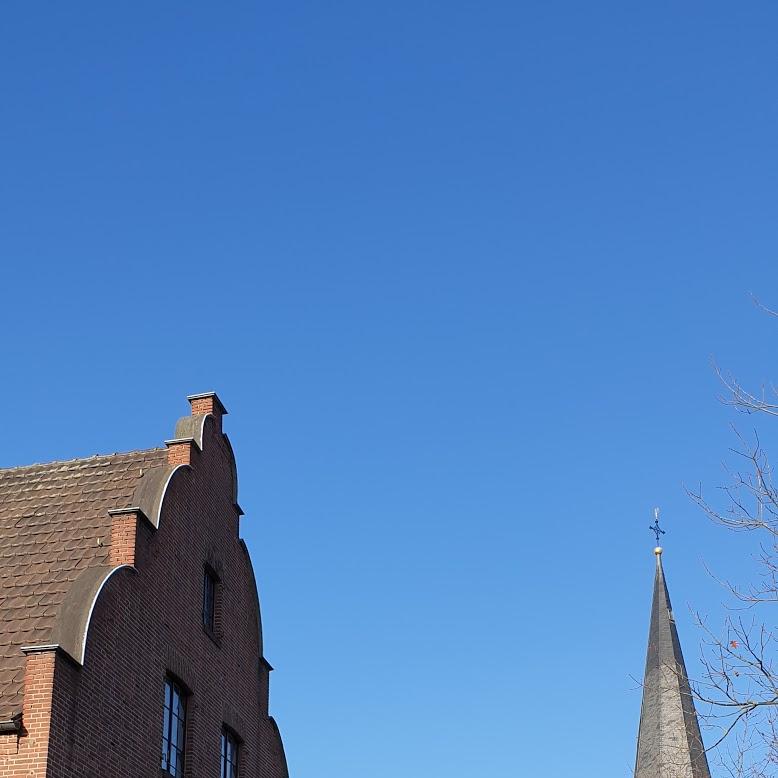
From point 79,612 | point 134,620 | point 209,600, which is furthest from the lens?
point 209,600

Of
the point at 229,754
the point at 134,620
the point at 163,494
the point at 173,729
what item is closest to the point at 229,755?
the point at 229,754

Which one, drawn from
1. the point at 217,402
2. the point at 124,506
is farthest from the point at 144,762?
the point at 217,402

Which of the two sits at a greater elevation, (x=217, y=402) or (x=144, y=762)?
(x=217, y=402)

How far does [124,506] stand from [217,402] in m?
3.92

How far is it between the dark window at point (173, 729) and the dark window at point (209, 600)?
1.77m

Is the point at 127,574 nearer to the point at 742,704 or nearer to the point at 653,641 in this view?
the point at 742,704

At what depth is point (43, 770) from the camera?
1465 cm

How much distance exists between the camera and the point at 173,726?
19047mm

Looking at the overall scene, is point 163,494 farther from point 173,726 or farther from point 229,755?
point 229,755

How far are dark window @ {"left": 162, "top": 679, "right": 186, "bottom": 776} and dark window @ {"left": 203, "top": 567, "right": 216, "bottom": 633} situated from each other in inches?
69.8

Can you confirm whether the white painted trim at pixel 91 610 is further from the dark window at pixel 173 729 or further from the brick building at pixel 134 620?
the dark window at pixel 173 729

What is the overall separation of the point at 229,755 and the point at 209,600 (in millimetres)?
2820

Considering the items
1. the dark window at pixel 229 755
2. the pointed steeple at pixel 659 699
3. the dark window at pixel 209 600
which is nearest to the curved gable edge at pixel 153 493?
the dark window at pixel 209 600

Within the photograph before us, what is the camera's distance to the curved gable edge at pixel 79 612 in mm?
15805
